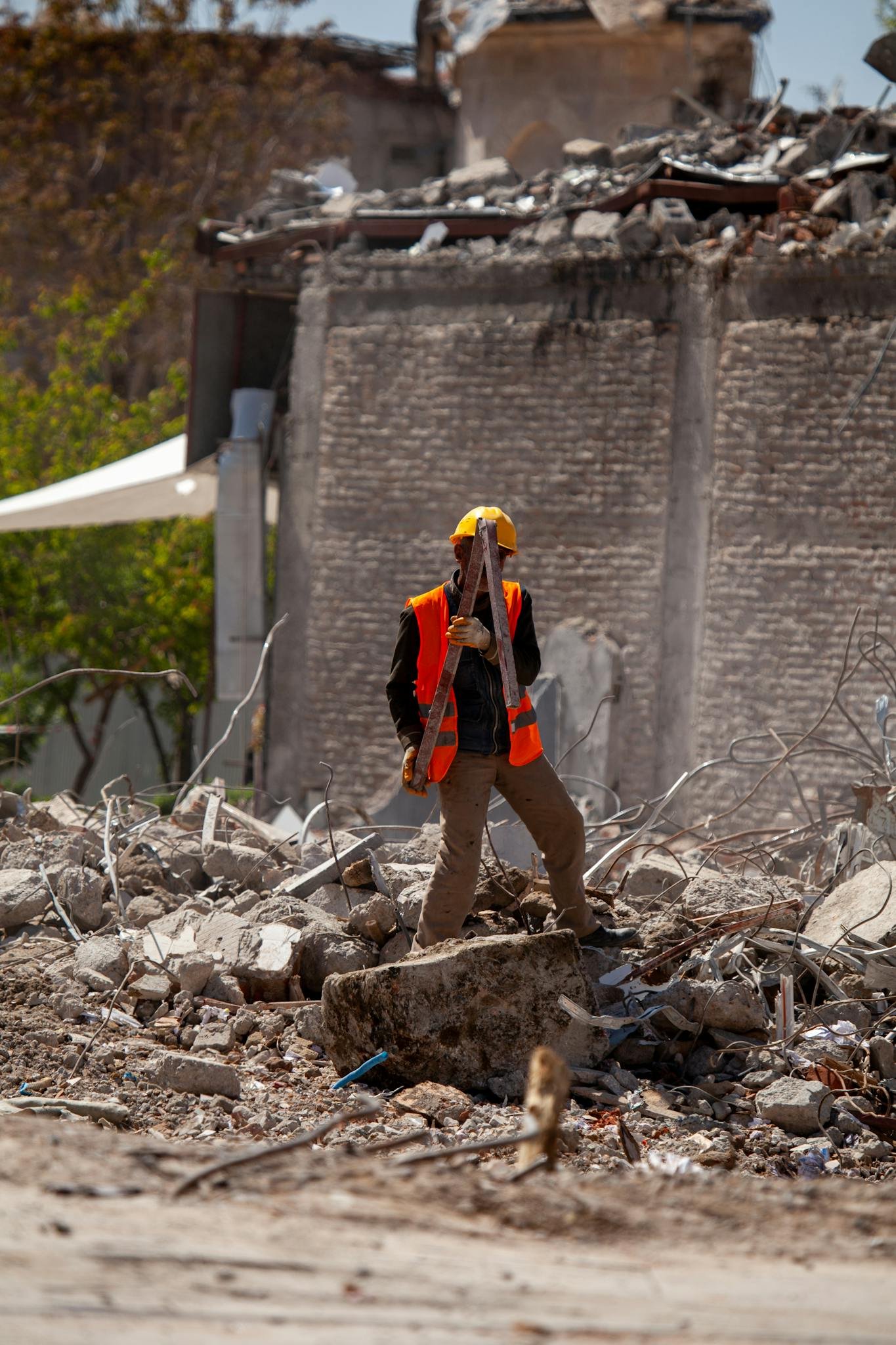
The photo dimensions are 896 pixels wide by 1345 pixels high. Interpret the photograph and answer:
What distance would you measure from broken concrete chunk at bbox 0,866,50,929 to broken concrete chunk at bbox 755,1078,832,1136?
305cm

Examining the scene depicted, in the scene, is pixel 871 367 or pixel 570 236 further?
pixel 570 236

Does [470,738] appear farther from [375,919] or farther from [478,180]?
[478,180]

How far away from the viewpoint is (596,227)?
360 inches

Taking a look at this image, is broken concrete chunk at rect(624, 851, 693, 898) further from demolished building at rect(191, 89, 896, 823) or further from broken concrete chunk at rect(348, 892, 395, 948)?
demolished building at rect(191, 89, 896, 823)

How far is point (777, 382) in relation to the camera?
340 inches

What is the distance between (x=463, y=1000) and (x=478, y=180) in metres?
7.64

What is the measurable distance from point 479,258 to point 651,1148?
23.0 ft

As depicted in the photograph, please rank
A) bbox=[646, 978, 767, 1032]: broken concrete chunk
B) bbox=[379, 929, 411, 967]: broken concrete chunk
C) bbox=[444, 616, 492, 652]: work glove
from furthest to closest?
bbox=[379, 929, 411, 967]: broken concrete chunk
bbox=[646, 978, 767, 1032]: broken concrete chunk
bbox=[444, 616, 492, 652]: work glove

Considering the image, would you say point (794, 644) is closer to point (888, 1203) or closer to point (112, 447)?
point (888, 1203)

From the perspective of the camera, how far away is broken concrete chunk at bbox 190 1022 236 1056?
458 cm

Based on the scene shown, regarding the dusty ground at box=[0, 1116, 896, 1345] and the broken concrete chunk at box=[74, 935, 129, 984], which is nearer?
the dusty ground at box=[0, 1116, 896, 1345]

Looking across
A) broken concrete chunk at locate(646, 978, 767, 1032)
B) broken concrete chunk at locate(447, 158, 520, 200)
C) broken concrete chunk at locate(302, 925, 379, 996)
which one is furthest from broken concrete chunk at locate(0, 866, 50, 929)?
broken concrete chunk at locate(447, 158, 520, 200)

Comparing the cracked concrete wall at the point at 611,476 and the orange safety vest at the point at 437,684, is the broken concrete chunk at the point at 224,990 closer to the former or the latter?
the orange safety vest at the point at 437,684

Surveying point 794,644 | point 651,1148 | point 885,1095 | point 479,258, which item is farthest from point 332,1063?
point 479,258
